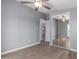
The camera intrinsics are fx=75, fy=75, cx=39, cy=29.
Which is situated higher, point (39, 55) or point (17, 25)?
point (17, 25)

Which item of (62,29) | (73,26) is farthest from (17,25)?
(62,29)

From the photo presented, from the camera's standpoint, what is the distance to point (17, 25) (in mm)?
4410

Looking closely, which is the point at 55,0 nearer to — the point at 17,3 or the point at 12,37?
the point at 17,3

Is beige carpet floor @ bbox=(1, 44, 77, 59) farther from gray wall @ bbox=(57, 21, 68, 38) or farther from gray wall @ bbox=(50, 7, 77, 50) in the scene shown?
gray wall @ bbox=(57, 21, 68, 38)

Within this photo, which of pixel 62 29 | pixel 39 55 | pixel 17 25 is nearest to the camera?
pixel 39 55

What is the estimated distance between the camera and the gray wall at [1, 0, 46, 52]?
366 centimetres

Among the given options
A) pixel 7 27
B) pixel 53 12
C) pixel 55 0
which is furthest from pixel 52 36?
pixel 7 27

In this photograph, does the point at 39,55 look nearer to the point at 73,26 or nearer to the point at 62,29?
the point at 73,26

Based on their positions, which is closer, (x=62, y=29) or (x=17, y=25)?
(x=17, y=25)

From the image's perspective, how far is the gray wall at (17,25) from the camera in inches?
144

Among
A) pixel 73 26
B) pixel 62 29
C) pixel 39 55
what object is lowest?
pixel 39 55

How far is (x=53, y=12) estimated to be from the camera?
5.66 m

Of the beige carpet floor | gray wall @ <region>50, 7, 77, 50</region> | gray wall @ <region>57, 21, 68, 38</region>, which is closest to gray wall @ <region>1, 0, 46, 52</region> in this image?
the beige carpet floor

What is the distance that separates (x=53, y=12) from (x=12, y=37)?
3.43m
